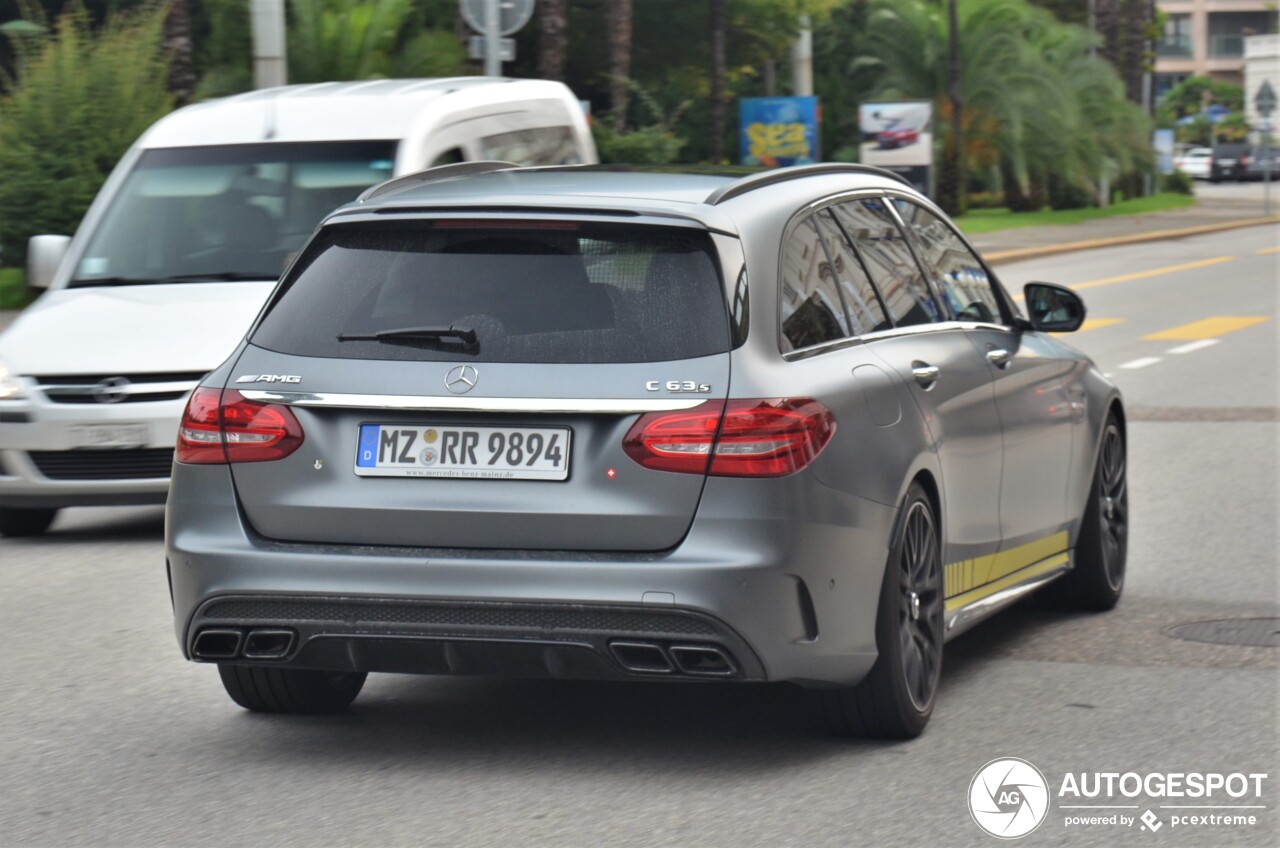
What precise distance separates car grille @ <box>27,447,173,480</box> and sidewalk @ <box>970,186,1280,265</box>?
2565cm

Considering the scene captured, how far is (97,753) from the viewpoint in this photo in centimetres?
597

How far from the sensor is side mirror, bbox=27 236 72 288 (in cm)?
1112

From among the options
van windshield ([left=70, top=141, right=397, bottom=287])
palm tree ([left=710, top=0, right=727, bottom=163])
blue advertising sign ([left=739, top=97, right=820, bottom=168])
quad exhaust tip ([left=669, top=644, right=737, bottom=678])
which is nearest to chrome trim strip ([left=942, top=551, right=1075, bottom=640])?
quad exhaust tip ([left=669, top=644, right=737, bottom=678])

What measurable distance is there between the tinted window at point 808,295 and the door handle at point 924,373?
0.32 metres

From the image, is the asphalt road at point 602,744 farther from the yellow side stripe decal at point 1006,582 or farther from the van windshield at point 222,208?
the van windshield at point 222,208

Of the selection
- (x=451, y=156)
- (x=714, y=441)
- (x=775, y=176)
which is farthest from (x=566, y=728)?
(x=451, y=156)

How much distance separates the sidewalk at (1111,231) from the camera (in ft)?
126

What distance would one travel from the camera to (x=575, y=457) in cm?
529

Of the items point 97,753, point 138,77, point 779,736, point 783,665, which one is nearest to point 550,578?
point 783,665

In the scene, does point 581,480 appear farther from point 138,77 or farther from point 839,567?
point 138,77

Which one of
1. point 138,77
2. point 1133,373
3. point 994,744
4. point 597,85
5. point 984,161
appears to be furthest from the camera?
point 984,161

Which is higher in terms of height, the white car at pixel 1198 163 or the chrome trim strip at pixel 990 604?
the chrome trim strip at pixel 990 604

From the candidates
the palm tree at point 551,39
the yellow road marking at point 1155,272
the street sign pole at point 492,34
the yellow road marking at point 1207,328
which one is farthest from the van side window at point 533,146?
the palm tree at point 551,39

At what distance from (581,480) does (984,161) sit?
49.5 meters
